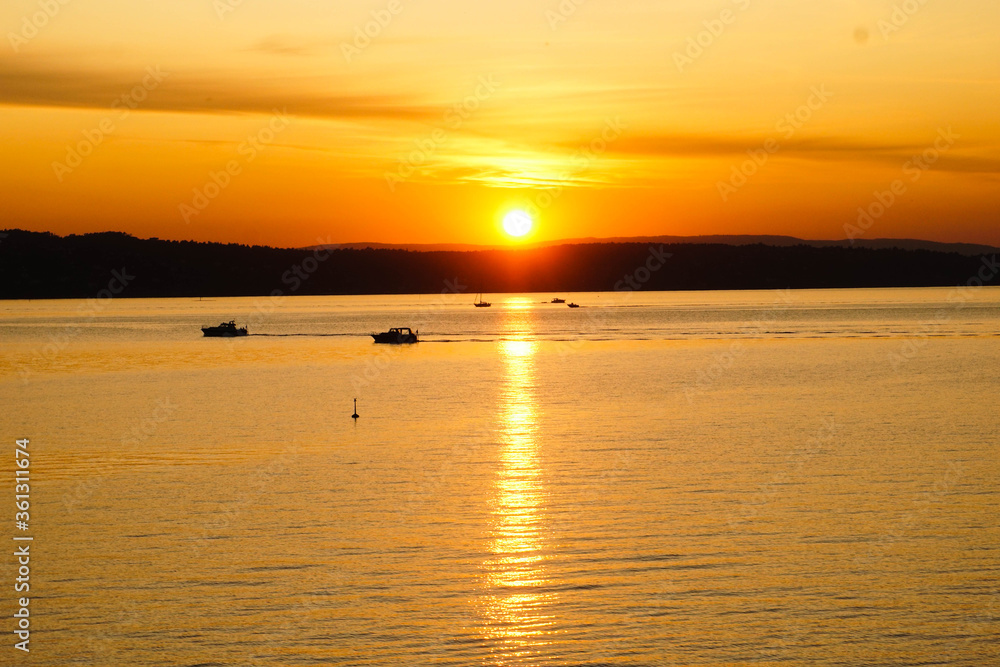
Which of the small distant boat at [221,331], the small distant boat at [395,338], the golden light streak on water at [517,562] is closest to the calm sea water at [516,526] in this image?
the golden light streak on water at [517,562]

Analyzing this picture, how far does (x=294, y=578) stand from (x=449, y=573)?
392cm

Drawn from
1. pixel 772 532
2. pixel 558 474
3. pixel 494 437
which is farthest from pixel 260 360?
pixel 772 532

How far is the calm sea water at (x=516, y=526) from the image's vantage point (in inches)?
878

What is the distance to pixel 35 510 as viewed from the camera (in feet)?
112

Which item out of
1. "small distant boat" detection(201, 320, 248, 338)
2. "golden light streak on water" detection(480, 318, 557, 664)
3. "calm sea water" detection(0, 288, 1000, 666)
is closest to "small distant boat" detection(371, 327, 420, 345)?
"small distant boat" detection(201, 320, 248, 338)

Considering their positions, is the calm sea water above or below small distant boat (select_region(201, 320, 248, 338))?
below

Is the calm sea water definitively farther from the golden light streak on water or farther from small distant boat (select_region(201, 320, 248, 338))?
small distant boat (select_region(201, 320, 248, 338))

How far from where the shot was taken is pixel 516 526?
32.0 meters

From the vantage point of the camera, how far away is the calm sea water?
22.3 m

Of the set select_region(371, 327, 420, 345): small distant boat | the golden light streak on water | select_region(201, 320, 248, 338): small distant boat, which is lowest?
the golden light streak on water

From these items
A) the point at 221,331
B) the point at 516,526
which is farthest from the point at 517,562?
the point at 221,331

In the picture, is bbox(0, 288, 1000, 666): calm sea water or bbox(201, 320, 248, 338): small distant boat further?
bbox(201, 320, 248, 338): small distant boat

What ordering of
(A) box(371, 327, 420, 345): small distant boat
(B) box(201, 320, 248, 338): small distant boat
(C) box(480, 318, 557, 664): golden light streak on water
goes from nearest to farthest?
1. (C) box(480, 318, 557, 664): golden light streak on water
2. (A) box(371, 327, 420, 345): small distant boat
3. (B) box(201, 320, 248, 338): small distant boat

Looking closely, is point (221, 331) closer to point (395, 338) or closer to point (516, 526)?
point (395, 338)
